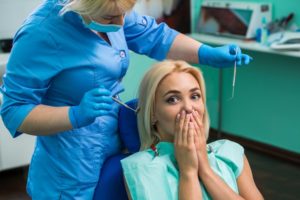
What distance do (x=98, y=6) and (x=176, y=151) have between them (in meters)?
0.52

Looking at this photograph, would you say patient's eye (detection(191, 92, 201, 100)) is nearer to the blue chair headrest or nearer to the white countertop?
the blue chair headrest

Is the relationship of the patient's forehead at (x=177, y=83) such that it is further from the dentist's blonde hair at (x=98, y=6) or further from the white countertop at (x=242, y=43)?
the white countertop at (x=242, y=43)

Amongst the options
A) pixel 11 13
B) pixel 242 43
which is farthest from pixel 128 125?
→ pixel 11 13

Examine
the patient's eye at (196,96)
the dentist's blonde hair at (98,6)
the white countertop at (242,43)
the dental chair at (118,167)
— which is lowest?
the white countertop at (242,43)

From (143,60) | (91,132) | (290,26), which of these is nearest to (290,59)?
(290,26)

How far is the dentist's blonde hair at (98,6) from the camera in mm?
1357

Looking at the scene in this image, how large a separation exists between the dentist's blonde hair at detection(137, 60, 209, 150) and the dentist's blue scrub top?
85 millimetres

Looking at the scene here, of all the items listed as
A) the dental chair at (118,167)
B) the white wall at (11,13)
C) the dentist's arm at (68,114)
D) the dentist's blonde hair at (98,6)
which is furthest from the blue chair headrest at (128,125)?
the white wall at (11,13)

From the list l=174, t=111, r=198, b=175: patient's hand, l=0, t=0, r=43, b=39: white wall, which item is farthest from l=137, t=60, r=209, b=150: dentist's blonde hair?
l=0, t=0, r=43, b=39: white wall

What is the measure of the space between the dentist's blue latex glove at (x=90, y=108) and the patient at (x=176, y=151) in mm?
244

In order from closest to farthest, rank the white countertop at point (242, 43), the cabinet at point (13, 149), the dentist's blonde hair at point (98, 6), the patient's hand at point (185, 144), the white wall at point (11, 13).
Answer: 1. the dentist's blonde hair at point (98, 6)
2. the patient's hand at point (185, 144)
3. the white countertop at point (242, 43)
4. the cabinet at point (13, 149)
5. the white wall at point (11, 13)

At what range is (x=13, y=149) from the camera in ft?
10.9

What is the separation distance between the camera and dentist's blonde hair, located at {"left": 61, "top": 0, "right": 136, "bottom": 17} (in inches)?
53.4

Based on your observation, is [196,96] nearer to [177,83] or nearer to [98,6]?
[177,83]
